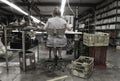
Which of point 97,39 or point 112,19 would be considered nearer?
point 97,39

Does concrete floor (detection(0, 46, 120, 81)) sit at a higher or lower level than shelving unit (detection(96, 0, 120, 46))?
lower

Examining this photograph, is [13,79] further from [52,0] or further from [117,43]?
[52,0]

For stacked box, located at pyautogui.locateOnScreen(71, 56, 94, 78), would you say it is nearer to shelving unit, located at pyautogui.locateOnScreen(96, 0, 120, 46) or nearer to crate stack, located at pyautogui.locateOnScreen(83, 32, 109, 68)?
crate stack, located at pyautogui.locateOnScreen(83, 32, 109, 68)

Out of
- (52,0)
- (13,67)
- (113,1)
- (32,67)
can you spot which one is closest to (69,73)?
(32,67)

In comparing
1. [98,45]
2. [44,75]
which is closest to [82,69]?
[44,75]

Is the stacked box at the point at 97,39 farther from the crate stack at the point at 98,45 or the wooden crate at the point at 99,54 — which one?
the wooden crate at the point at 99,54

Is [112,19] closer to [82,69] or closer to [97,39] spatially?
[97,39]

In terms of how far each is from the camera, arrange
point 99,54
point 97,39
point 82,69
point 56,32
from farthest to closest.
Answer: point 99,54 → point 97,39 → point 56,32 → point 82,69

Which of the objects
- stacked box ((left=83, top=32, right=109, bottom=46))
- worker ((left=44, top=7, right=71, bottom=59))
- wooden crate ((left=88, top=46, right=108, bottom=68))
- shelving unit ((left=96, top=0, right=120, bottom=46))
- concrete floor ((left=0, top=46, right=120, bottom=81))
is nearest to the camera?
concrete floor ((left=0, top=46, right=120, bottom=81))

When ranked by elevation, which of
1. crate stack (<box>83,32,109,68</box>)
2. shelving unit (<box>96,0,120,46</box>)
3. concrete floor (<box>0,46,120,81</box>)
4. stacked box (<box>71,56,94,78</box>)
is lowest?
concrete floor (<box>0,46,120,81</box>)

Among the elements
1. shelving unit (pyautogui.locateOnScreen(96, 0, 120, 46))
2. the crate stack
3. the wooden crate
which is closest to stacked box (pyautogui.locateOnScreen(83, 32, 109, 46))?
the crate stack

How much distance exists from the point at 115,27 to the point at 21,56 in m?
5.69

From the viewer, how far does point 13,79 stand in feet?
9.02

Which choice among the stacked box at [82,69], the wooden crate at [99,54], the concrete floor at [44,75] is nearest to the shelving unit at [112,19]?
the wooden crate at [99,54]
